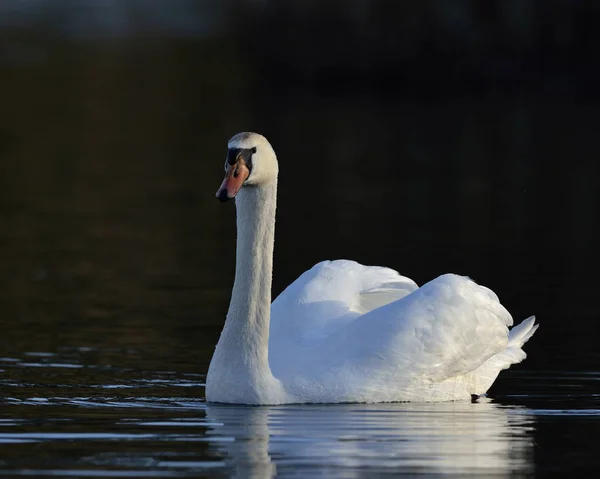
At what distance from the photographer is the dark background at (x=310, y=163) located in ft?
49.4

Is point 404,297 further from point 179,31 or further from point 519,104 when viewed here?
point 179,31

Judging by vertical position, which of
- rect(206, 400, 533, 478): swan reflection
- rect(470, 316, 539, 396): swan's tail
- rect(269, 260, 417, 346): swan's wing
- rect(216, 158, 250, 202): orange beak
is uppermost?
rect(216, 158, 250, 202): orange beak

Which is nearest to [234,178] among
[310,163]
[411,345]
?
[411,345]

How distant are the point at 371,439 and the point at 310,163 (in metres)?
22.4

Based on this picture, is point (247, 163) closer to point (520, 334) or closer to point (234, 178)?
point (234, 178)

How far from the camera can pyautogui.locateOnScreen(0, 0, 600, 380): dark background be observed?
1505cm

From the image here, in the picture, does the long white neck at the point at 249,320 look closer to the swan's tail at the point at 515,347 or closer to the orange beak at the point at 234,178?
the orange beak at the point at 234,178

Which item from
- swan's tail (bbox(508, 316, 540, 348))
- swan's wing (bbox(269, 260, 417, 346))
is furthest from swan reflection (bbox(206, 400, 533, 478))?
swan's tail (bbox(508, 316, 540, 348))

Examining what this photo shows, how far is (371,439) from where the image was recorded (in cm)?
905

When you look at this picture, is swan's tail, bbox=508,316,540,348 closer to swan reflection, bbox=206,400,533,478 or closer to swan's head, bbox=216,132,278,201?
swan reflection, bbox=206,400,533,478

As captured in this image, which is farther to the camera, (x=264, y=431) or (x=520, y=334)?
(x=520, y=334)

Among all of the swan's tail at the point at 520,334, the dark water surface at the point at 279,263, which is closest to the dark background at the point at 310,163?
the dark water surface at the point at 279,263

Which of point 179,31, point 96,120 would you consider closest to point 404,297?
point 96,120

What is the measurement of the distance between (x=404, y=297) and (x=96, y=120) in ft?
107
